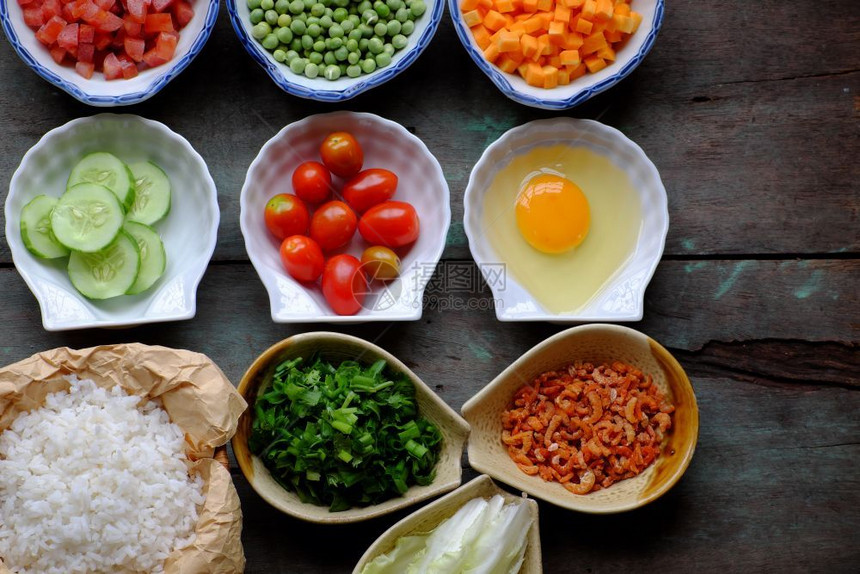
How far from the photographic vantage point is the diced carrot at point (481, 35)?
7.67 ft

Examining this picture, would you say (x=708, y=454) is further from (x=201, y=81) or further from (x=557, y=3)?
(x=201, y=81)

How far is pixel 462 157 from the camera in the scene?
2.46m

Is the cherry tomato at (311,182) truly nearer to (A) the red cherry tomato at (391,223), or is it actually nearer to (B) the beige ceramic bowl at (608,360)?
(A) the red cherry tomato at (391,223)

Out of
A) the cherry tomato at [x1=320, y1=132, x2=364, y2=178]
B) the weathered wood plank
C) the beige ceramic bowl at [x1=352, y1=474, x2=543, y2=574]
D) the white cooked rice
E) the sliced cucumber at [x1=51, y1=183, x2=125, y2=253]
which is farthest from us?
the weathered wood plank

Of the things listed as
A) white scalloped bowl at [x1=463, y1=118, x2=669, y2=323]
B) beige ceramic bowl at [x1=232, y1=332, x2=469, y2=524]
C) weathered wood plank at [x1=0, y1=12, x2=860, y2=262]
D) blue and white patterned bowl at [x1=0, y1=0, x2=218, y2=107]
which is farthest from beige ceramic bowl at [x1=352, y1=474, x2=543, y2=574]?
blue and white patterned bowl at [x1=0, y1=0, x2=218, y2=107]

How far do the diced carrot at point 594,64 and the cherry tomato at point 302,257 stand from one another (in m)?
1.05

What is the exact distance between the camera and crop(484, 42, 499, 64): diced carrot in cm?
231

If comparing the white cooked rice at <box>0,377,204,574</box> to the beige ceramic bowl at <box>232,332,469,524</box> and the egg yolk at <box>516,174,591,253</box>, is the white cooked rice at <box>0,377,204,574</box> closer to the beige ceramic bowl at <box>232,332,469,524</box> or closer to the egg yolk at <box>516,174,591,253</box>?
the beige ceramic bowl at <box>232,332,469,524</box>

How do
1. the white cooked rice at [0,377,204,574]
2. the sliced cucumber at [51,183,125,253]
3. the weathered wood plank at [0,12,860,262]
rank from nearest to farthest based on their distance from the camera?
the white cooked rice at [0,377,204,574] < the sliced cucumber at [51,183,125,253] < the weathered wood plank at [0,12,860,262]

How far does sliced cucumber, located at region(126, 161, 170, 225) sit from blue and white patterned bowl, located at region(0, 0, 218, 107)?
215 mm

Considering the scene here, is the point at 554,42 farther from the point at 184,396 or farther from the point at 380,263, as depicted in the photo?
the point at 184,396

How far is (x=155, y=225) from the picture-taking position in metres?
2.37

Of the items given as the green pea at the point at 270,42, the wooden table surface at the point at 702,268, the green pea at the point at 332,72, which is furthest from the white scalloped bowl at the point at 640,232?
the green pea at the point at 270,42

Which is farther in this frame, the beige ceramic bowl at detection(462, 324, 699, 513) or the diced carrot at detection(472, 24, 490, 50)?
the diced carrot at detection(472, 24, 490, 50)
